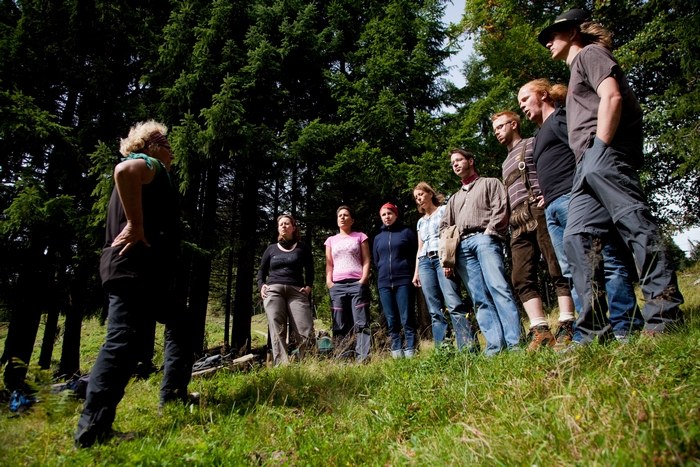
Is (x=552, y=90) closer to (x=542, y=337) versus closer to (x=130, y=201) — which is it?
(x=542, y=337)

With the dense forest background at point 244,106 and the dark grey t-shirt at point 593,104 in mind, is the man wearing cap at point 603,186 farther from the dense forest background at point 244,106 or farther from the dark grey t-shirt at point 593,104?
the dense forest background at point 244,106

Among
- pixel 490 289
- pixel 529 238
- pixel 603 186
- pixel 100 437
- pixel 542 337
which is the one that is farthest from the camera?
pixel 529 238

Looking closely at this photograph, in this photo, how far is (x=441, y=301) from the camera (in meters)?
4.85

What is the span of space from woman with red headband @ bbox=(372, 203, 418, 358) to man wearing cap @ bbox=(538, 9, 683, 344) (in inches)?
103

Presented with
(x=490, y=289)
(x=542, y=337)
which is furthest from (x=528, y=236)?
(x=542, y=337)

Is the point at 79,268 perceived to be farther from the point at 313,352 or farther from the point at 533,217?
the point at 533,217

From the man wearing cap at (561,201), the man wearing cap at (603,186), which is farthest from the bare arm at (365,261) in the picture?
the man wearing cap at (603,186)

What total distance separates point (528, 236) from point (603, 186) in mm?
1528

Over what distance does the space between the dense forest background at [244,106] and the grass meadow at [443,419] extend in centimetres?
537

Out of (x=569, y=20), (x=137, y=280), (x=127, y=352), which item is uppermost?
(x=569, y=20)

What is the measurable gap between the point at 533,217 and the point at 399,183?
5.13 m

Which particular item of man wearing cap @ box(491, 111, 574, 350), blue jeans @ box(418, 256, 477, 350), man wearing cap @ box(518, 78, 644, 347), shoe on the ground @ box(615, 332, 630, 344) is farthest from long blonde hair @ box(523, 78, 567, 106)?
shoe on the ground @ box(615, 332, 630, 344)

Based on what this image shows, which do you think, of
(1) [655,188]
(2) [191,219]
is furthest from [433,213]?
(1) [655,188]

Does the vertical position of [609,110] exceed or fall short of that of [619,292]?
it exceeds it
